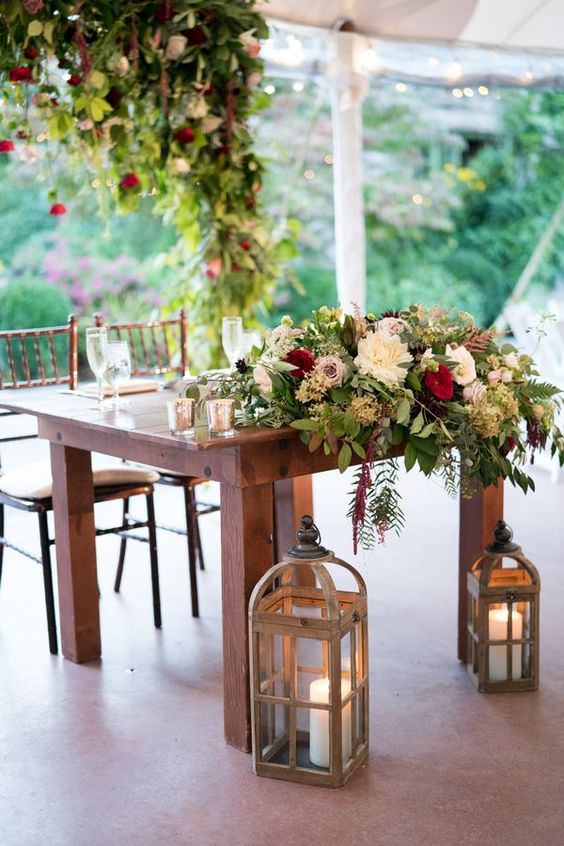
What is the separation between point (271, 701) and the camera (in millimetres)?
2377

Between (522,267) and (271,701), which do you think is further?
(522,267)

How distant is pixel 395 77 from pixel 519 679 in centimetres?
422

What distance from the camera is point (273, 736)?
247 centimetres

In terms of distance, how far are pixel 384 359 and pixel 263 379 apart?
0.28 metres

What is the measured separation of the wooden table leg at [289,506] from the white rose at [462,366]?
50.2 inches

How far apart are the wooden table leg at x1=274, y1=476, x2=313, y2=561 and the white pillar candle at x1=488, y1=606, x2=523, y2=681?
39.9 inches

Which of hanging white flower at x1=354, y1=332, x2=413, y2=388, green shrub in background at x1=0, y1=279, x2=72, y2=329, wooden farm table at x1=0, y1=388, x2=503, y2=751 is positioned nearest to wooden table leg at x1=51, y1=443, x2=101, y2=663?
wooden farm table at x1=0, y1=388, x2=503, y2=751

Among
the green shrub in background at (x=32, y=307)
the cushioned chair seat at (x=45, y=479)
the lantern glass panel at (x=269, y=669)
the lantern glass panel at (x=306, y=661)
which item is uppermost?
the green shrub in background at (x=32, y=307)

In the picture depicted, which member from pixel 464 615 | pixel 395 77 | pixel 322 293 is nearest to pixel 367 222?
pixel 322 293

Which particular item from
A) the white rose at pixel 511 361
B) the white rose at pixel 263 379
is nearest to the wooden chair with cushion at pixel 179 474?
the white rose at pixel 263 379

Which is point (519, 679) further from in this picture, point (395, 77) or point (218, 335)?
point (395, 77)

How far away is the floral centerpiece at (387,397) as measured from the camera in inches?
93.3

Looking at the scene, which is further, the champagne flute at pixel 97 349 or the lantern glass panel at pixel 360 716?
the champagne flute at pixel 97 349

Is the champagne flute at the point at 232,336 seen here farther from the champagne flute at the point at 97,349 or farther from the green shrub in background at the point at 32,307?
the green shrub in background at the point at 32,307
